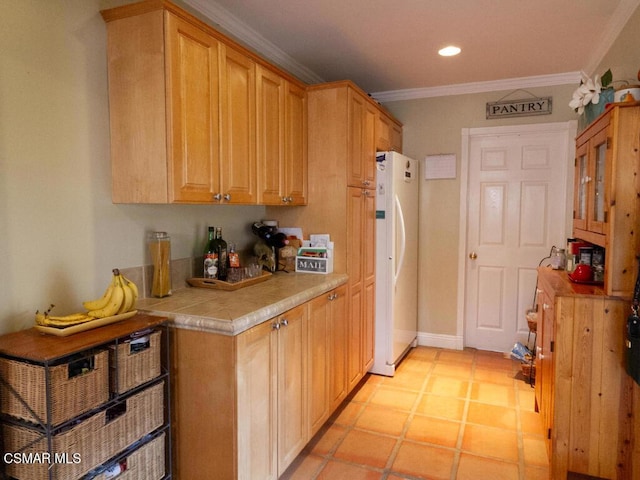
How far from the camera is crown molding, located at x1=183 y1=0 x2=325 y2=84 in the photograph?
2398 millimetres

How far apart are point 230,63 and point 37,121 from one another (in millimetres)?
932

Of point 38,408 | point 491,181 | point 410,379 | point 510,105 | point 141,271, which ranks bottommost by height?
point 410,379

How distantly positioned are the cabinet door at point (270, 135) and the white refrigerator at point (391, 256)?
1036 mm

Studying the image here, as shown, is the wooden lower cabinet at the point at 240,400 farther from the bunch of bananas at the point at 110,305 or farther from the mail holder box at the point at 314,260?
the mail holder box at the point at 314,260

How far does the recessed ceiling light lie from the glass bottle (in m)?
2.36

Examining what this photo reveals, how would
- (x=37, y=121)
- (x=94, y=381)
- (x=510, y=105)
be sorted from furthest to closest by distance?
(x=510, y=105), (x=37, y=121), (x=94, y=381)

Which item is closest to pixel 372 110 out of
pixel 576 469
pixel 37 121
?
pixel 37 121

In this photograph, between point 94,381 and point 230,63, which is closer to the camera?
point 94,381

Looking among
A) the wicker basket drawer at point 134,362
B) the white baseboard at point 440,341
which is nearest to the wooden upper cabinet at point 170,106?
the wicker basket drawer at point 134,362

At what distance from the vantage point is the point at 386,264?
11.2ft

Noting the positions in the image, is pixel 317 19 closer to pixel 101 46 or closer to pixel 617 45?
pixel 101 46

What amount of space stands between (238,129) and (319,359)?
4.49ft

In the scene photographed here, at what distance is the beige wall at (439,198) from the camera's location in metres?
4.01

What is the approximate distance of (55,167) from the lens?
1.70 meters
